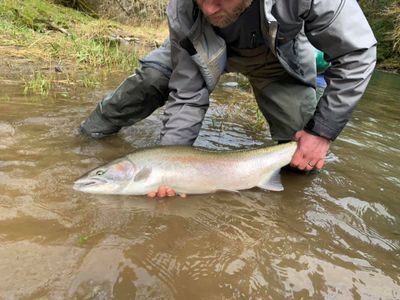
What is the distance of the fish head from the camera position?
2.74 meters

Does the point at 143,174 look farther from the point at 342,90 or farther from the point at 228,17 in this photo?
the point at 342,90

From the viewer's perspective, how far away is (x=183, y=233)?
2.37 metres

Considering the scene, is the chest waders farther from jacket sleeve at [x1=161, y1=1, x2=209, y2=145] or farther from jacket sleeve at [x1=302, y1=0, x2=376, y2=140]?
jacket sleeve at [x1=302, y1=0, x2=376, y2=140]

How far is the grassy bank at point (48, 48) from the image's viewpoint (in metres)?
5.85

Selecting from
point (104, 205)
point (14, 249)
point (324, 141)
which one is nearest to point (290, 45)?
point (324, 141)

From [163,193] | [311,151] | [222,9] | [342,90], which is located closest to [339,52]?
[342,90]

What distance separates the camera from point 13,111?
410 cm

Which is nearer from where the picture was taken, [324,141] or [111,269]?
[111,269]

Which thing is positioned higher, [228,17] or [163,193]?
[228,17]

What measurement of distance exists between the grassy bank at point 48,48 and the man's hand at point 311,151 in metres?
3.11

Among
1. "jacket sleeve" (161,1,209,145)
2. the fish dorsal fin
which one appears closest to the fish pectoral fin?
"jacket sleeve" (161,1,209,145)

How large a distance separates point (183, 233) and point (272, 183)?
3.09 feet

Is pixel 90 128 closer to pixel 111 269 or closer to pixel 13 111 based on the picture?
pixel 13 111

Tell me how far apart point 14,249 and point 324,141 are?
6.35 ft
